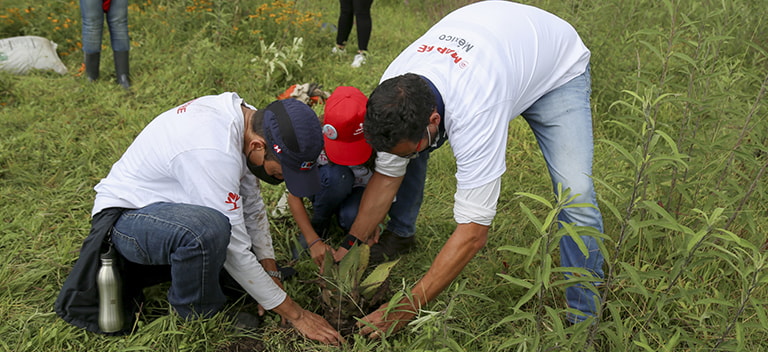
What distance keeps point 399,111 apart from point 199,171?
2.29ft

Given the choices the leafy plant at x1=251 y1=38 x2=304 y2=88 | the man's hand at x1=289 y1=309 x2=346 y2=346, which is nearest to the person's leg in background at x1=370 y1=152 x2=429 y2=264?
the man's hand at x1=289 y1=309 x2=346 y2=346

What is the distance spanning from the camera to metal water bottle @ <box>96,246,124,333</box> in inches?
79.0

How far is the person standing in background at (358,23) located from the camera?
16.2 ft

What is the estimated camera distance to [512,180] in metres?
3.36

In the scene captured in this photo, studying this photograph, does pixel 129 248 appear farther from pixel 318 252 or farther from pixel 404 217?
pixel 404 217

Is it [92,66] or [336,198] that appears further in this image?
[92,66]

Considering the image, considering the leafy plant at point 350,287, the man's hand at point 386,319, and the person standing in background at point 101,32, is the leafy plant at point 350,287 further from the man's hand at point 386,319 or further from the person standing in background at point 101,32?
the person standing in background at point 101,32

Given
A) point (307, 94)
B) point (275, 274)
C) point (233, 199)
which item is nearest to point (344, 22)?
point (307, 94)

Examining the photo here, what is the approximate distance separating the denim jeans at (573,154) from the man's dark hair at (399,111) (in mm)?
633

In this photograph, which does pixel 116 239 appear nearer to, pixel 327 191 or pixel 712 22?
pixel 327 191

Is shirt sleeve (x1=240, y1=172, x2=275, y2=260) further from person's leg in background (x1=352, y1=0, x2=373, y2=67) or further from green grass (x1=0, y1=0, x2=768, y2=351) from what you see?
person's leg in background (x1=352, y1=0, x2=373, y2=67)

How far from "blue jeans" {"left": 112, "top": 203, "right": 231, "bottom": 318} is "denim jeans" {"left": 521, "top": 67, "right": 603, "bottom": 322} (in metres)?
1.29

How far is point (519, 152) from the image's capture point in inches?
141

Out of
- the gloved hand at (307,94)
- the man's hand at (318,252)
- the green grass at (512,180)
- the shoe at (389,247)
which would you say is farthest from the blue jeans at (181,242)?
the gloved hand at (307,94)
